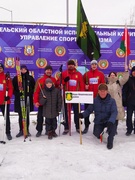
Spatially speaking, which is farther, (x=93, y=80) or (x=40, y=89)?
(x=93, y=80)

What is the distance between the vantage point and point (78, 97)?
6.15 m

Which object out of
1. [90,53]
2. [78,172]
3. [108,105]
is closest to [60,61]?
[90,53]

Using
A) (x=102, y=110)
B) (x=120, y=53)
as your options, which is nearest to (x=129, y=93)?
(x=102, y=110)

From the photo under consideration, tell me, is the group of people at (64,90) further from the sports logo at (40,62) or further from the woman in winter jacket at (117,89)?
the sports logo at (40,62)

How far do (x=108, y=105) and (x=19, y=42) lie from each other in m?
4.01

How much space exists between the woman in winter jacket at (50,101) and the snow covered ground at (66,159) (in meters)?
0.57

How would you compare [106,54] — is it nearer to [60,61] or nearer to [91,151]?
[60,61]

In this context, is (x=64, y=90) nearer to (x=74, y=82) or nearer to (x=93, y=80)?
(x=74, y=82)

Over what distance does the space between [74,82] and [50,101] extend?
0.83 m

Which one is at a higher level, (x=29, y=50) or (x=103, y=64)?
(x=29, y=50)

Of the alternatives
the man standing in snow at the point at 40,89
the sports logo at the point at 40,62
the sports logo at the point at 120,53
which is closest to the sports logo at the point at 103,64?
the sports logo at the point at 120,53

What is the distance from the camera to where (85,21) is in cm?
829

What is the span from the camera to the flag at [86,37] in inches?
325

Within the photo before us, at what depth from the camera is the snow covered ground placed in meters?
4.26
